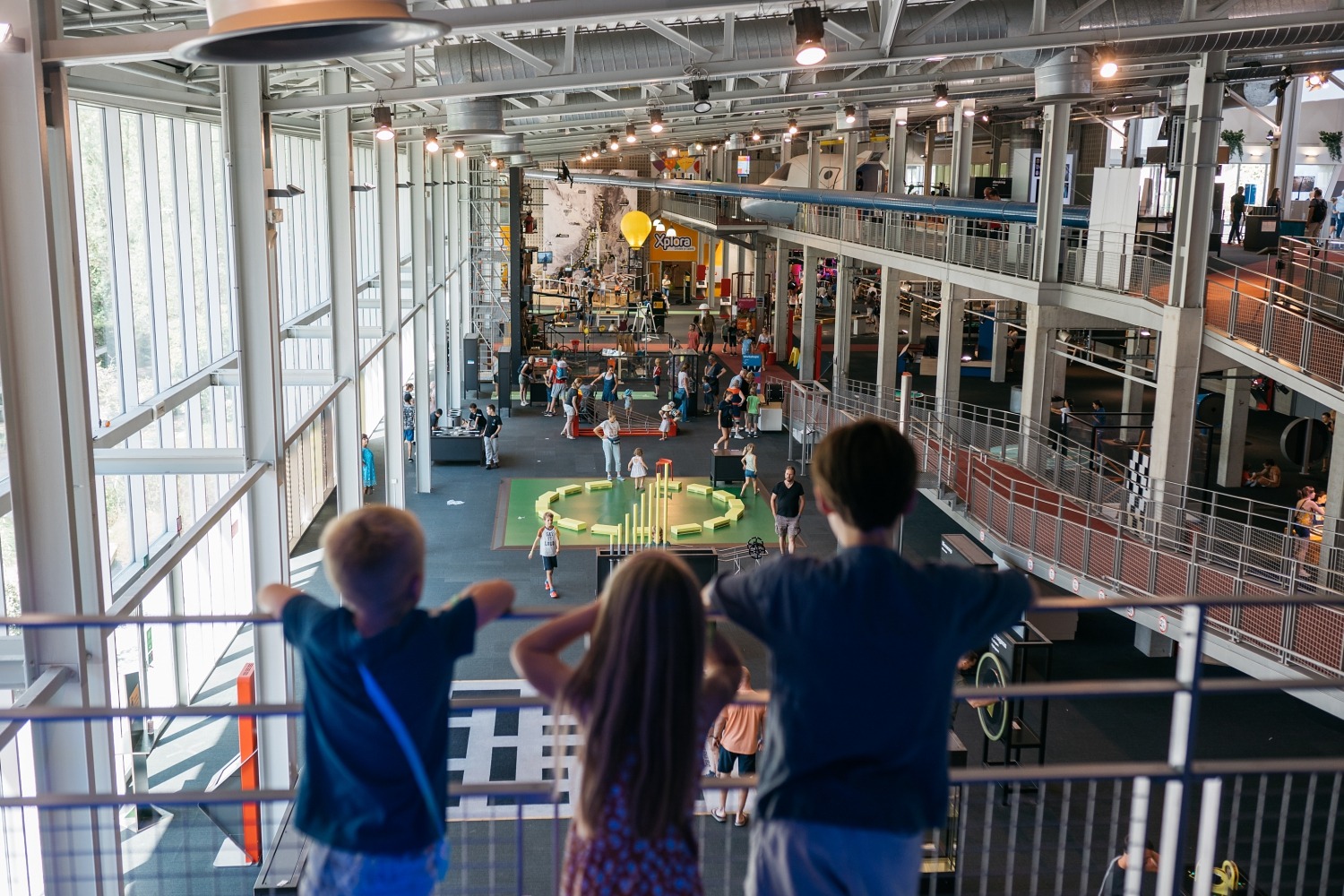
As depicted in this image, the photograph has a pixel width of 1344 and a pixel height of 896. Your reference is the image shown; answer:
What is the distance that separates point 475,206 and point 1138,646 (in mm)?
26979

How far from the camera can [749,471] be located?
22.3 m

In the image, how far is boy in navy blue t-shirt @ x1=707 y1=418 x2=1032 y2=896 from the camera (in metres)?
2.25

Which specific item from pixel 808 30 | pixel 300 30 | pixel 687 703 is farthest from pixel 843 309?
pixel 687 703

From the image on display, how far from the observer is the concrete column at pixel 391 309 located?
18438 mm

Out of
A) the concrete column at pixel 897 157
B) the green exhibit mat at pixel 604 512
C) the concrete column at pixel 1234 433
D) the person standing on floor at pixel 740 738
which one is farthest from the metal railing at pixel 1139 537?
the concrete column at pixel 897 157

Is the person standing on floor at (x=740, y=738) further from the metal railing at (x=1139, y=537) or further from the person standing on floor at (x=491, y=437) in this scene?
the person standing on floor at (x=491, y=437)

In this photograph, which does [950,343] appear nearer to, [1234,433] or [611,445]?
[1234,433]

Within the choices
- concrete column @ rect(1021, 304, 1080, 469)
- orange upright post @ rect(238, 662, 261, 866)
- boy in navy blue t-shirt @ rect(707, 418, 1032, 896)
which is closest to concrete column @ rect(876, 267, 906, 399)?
concrete column @ rect(1021, 304, 1080, 469)

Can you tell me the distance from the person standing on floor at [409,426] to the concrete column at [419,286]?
3.19 ft

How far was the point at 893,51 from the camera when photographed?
11.9 metres

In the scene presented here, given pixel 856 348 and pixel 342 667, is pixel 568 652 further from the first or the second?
pixel 856 348

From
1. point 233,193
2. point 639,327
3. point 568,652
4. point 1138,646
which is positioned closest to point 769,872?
point 233,193

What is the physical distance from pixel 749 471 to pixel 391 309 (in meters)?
7.42

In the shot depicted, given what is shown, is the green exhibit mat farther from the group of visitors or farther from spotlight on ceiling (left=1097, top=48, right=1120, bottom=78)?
the group of visitors
